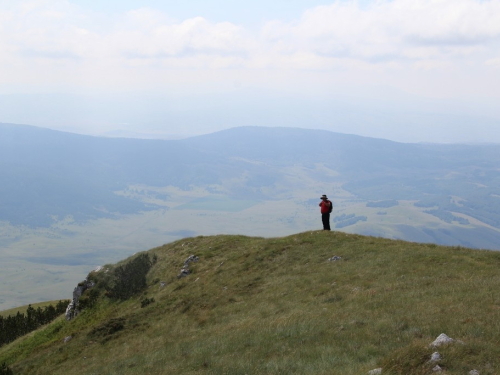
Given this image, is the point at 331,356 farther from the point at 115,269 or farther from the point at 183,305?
the point at 115,269

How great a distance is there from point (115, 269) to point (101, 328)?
14.9 meters

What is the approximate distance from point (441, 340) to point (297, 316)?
8387 millimetres

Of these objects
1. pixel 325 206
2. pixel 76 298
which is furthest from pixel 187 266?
pixel 325 206

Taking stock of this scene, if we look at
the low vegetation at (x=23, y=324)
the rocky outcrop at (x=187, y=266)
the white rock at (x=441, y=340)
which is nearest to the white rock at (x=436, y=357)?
the white rock at (x=441, y=340)

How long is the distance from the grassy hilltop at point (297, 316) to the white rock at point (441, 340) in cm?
26

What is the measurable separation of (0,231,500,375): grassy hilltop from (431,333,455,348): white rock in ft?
0.86

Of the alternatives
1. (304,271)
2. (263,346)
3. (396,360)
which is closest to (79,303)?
(304,271)

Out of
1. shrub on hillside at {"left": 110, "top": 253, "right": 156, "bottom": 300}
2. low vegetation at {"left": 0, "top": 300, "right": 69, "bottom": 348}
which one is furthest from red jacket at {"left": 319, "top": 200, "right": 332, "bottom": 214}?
low vegetation at {"left": 0, "top": 300, "right": 69, "bottom": 348}

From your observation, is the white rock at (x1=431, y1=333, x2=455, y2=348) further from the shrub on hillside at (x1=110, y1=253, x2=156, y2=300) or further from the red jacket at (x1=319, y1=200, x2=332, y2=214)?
the shrub on hillside at (x1=110, y1=253, x2=156, y2=300)

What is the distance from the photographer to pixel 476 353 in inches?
514

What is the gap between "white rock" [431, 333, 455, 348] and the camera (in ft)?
44.6

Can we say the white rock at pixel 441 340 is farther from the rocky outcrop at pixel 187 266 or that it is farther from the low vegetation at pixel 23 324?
the low vegetation at pixel 23 324

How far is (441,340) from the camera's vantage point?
45.3 feet

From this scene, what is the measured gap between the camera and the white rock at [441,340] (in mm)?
13602
